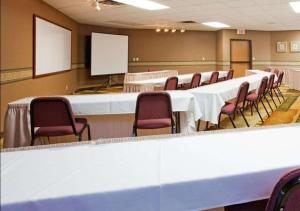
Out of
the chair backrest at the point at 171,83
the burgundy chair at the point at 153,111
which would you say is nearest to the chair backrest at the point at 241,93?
the burgundy chair at the point at 153,111

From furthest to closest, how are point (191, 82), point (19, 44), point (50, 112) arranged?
point (191, 82) < point (19, 44) < point (50, 112)

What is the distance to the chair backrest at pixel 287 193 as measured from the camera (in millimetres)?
1107

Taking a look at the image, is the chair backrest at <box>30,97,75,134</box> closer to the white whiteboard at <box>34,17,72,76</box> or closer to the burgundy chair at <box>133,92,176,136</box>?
the burgundy chair at <box>133,92,176,136</box>

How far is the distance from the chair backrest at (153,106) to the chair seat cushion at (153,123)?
0.13ft

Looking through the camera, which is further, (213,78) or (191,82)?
(213,78)

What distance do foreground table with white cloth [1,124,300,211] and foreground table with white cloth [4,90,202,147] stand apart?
2.00 metres

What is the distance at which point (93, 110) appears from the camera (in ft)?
11.5

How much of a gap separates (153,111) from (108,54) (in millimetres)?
8636

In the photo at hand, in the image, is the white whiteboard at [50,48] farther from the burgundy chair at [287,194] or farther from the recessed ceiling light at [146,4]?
the burgundy chair at [287,194]

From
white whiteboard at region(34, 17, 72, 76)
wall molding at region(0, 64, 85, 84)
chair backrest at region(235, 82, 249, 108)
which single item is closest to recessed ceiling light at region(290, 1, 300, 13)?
chair backrest at region(235, 82, 249, 108)

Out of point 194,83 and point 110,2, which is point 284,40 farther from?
point 110,2

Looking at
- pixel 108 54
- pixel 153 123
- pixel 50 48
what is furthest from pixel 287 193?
pixel 108 54

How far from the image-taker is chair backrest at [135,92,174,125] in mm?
3248

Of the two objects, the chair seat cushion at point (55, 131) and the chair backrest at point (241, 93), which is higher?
the chair backrest at point (241, 93)
